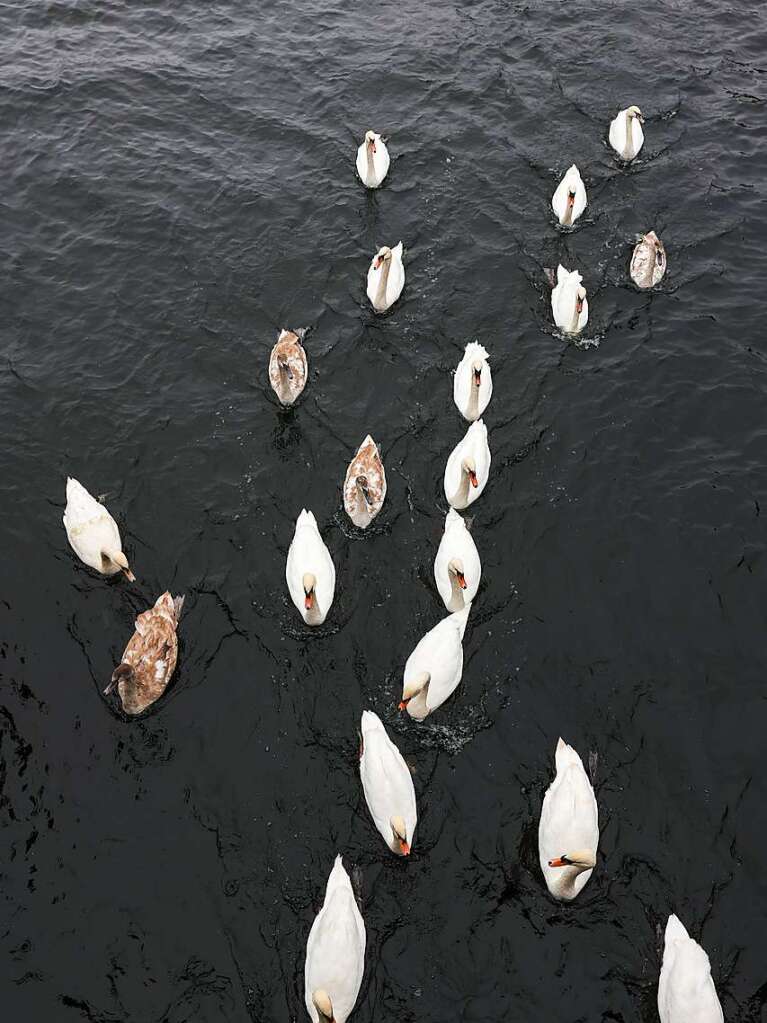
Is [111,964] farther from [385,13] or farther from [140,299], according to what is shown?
[385,13]

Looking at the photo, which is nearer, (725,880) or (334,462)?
(725,880)

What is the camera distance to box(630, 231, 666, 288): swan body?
23266 mm

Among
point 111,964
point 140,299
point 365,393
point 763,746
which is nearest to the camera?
point 111,964

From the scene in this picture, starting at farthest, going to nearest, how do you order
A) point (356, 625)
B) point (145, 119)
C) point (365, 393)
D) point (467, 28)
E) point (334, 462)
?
point (467, 28) < point (145, 119) < point (365, 393) < point (334, 462) < point (356, 625)

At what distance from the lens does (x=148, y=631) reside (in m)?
16.4

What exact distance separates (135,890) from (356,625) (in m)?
6.46

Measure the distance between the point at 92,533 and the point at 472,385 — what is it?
31.1ft

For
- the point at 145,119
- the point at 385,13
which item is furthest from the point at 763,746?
the point at 385,13

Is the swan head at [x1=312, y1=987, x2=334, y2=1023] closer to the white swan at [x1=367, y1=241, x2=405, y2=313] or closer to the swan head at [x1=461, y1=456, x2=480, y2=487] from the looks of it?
the swan head at [x1=461, y1=456, x2=480, y2=487]

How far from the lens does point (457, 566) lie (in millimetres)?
16828

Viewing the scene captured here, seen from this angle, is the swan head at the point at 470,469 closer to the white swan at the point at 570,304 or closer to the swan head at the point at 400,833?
the white swan at the point at 570,304

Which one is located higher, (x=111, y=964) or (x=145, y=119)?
(x=145, y=119)

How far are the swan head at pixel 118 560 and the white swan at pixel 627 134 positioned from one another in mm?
20878

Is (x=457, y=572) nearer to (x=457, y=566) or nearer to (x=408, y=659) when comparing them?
(x=457, y=566)
